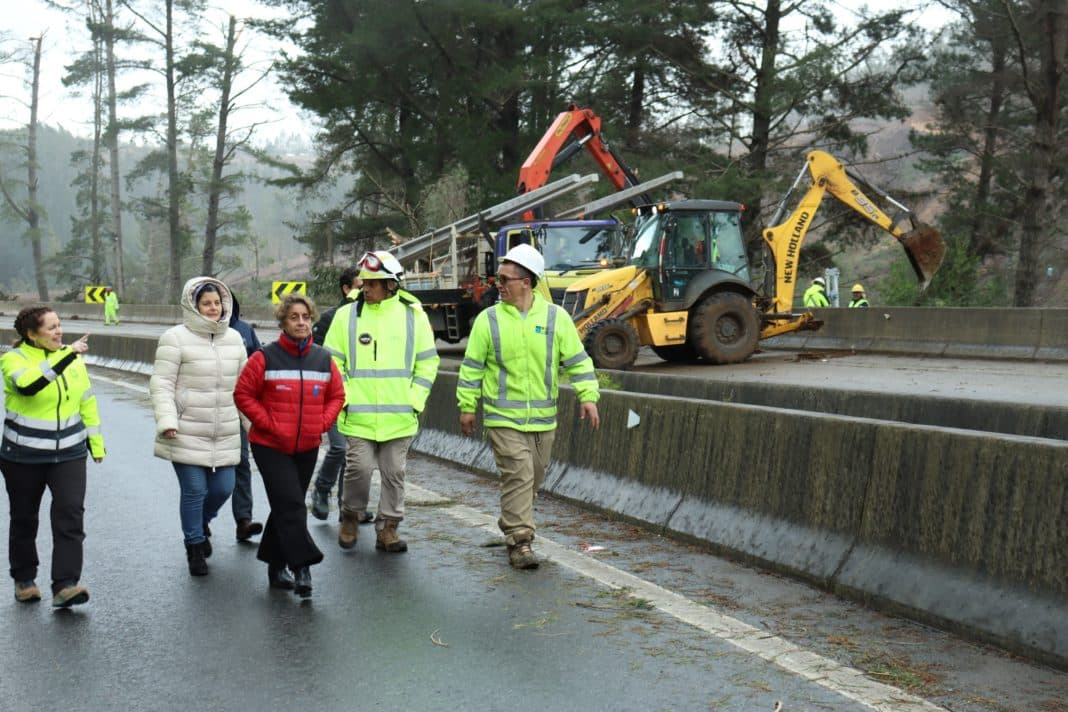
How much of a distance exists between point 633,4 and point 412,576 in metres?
32.2

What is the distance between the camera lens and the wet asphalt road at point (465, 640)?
4.86 meters

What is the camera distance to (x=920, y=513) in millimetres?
5918

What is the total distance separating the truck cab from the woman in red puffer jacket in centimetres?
1615

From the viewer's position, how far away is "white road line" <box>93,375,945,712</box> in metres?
4.77

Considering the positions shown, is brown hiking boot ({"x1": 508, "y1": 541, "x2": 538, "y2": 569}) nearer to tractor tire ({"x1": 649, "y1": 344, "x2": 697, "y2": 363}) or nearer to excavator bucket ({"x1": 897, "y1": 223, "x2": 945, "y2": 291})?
tractor tire ({"x1": 649, "y1": 344, "x2": 697, "y2": 363})

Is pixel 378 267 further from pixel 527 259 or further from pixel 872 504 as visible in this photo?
pixel 872 504

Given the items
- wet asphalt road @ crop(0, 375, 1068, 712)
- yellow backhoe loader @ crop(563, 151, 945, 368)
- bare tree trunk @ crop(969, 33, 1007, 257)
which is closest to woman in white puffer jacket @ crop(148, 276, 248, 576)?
wet asphalt road @ crop(0, 375, 1068, 712)

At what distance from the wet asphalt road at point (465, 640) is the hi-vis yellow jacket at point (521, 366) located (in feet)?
2.77

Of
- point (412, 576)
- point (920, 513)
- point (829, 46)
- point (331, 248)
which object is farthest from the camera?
point (331, 248)

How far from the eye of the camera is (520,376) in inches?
294

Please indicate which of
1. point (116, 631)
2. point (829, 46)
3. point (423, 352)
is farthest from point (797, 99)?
point (116, 631)

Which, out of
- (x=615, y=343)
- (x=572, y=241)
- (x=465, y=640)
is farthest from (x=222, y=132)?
(x=465, y=640)

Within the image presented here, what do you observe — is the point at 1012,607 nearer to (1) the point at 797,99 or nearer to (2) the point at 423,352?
(2) the point at 423,352

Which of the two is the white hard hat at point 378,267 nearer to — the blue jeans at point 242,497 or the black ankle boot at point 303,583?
the blue jeans at point 242,497
